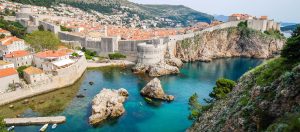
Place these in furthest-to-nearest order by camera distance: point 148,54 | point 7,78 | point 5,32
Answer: point 148,54 → point 5,32 → point 7,78

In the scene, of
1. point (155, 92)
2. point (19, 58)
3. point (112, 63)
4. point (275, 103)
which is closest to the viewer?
point (275, 103)

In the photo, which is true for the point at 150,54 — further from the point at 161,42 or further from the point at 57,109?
the point at 57,109

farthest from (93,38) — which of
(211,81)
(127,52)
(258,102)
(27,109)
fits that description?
(258,102)

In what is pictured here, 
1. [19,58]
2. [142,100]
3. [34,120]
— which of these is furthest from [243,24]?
[34,120]

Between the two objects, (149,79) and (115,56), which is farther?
(115,56)

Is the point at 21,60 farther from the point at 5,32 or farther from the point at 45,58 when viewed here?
the point at 5,32

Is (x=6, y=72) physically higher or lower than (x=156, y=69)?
higher
